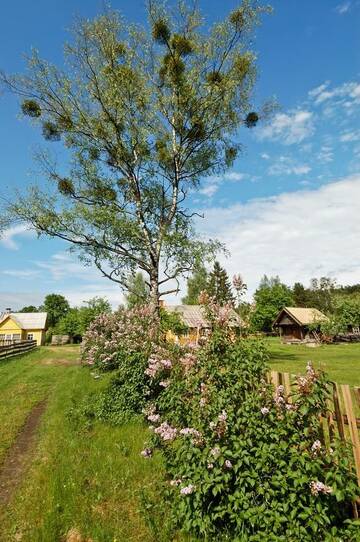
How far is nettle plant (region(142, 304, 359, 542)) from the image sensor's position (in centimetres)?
346

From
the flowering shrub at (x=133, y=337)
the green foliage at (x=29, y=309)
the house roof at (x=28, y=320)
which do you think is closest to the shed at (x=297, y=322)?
the flowering shrub at (x=133, y=337)

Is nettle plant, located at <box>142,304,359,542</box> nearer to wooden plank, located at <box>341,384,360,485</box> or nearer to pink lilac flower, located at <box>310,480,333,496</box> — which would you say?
pink lilac flower, located at <box>310,480,333,496</box>

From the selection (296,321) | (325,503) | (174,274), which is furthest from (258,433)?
(296,321)

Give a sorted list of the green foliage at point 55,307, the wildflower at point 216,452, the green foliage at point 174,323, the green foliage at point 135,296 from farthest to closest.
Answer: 1. the green foliage at point 55,307
2. the green foliage at point 174,323
3. the green foliage at point 135,296
4. the wildflower at point 216,452

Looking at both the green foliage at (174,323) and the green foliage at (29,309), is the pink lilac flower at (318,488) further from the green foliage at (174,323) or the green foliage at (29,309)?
the green foliage at (29,309)

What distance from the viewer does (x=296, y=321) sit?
165 feet

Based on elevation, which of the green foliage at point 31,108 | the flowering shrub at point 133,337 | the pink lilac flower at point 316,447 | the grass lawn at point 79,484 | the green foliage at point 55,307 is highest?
the green foliage at point 55,307

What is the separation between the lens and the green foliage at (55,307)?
8544 centimetres

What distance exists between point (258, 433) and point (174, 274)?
34.1ft

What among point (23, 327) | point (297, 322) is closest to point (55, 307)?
point (23, 327)

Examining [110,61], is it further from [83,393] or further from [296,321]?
[296,321]

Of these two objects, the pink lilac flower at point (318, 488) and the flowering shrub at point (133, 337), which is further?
the flowering shrub at point (133, 337)

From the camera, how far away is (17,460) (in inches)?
263

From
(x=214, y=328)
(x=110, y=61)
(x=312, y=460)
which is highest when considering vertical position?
(x=110, y=61)
